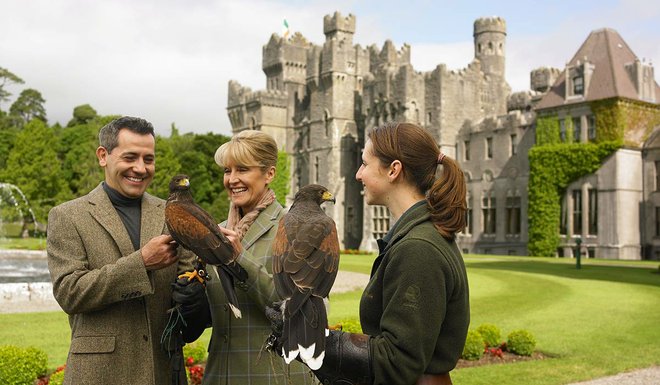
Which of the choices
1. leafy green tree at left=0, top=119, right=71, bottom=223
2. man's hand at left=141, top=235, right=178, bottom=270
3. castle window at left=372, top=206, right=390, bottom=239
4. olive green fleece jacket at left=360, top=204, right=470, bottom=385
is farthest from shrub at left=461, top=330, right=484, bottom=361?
leafy green tree at left=0, top=119, right=71, bottom=223

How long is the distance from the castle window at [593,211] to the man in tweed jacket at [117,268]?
35090 mm

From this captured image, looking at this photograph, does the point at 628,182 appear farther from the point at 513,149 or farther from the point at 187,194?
the point at 187,194

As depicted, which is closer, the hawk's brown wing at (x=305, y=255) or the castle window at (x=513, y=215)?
the hawk's brown wing at (x=305, y=255)

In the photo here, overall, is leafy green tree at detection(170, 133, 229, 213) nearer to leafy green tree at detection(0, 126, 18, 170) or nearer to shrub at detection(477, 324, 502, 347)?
leafy green tree at detection(0, 126, 18, 170)

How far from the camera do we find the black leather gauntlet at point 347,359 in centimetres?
274

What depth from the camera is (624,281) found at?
20.8m

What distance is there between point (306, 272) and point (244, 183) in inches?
42.9

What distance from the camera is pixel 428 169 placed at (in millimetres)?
3094

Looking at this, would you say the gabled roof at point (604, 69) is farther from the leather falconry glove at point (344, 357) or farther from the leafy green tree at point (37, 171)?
the leafy green tree at point (37, 171)

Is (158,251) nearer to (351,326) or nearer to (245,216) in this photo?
(245,216)

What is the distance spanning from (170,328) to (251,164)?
102 centimetres

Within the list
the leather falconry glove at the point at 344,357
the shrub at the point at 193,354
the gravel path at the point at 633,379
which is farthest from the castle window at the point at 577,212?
the leather falconry glove at the point at 344,357

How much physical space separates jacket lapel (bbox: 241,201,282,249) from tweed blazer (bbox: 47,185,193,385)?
0.56m

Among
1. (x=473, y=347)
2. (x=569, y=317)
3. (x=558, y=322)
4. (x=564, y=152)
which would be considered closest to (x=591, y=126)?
(x=564, y=152)
